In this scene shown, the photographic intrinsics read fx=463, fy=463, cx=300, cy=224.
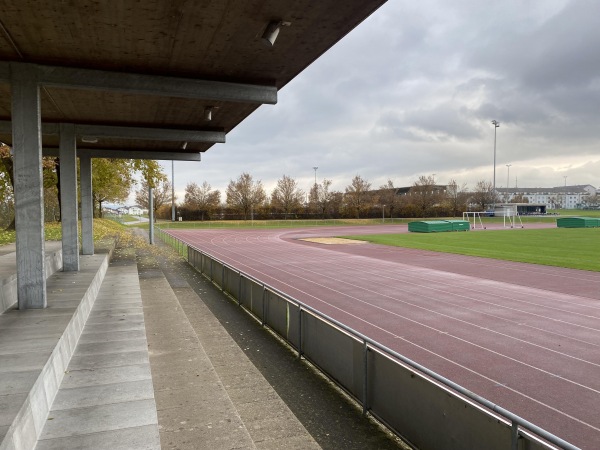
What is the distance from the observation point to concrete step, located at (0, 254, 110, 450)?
427 centimetres

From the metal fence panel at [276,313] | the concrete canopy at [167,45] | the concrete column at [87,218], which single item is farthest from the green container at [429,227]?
the concrete canopy at [167,45]

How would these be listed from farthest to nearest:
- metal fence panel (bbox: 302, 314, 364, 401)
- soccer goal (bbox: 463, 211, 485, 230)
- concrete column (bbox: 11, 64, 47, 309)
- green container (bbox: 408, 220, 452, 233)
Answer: soccer goal (bbox: 463, 211, 485, 230)
green container (bbox: 408, 220, 452, 233)
concrete column (bbox: 11, 64, 47, 309)
metal fence panel (bbox: 302, 314, 364, 401)

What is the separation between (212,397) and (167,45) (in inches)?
220

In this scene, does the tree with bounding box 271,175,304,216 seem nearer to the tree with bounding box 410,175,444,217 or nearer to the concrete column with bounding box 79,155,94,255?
the tree with bounding box 410,175,444,217

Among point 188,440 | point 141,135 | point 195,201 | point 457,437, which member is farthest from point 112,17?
point 195,201

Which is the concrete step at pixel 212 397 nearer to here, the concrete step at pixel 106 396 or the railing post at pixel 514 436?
the concrete step at pixel 106 396

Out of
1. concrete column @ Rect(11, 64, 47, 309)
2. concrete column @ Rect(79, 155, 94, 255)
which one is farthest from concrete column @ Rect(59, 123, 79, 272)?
concrete column @ Rect(11, 64, 47, 309)

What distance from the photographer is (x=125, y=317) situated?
9.58 meters

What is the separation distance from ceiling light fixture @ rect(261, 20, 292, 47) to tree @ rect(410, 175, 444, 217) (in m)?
90.3

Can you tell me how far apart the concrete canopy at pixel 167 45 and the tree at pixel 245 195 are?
77.6m

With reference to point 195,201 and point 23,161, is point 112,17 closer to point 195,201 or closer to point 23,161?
point 23,161

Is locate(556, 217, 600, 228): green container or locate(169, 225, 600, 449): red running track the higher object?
locate(556, 217, 600, 228): green container

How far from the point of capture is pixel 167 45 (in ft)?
25.3

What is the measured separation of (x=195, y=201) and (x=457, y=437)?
95.8m
